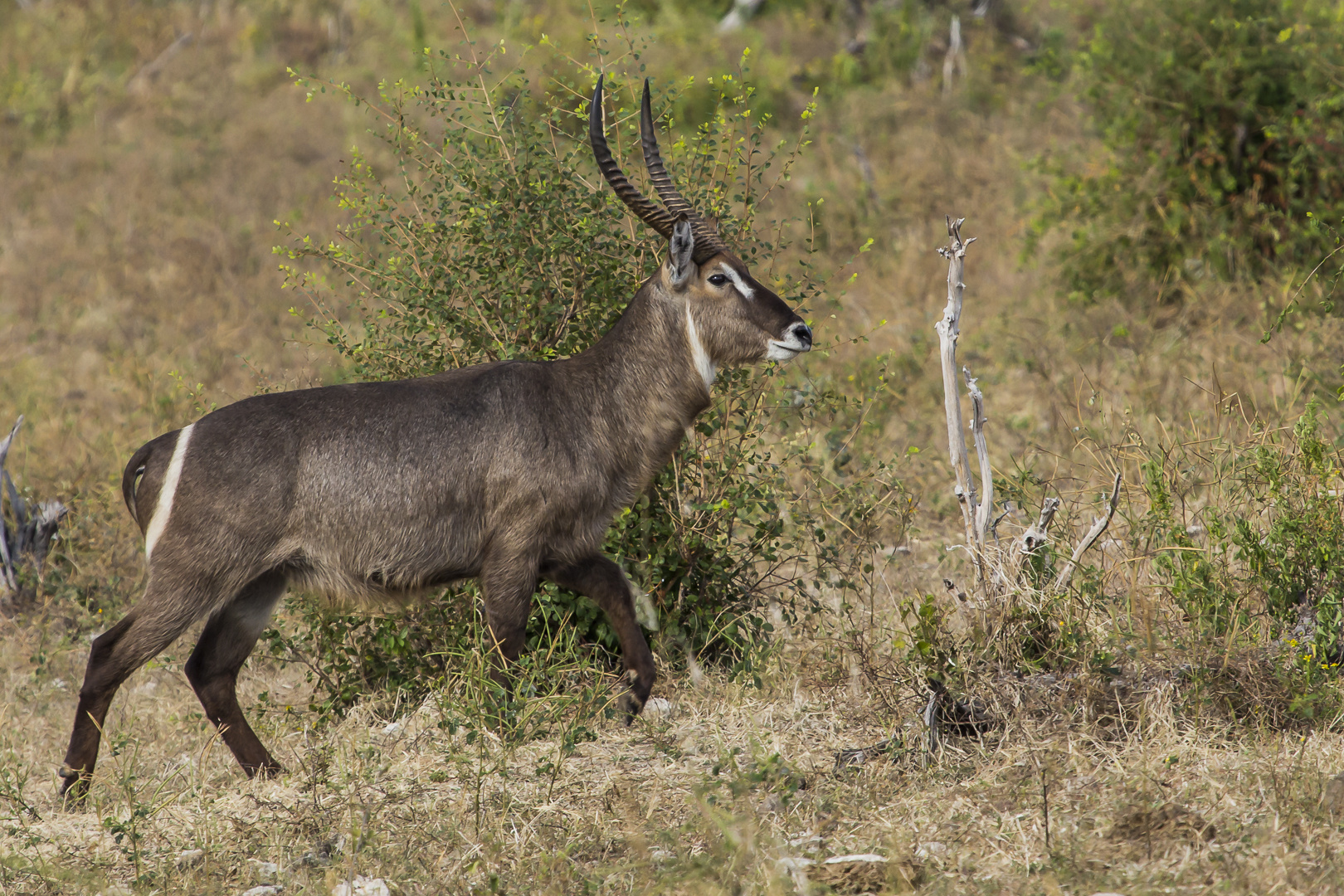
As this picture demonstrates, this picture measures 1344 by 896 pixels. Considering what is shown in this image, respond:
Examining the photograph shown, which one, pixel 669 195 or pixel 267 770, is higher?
pixel 669 195

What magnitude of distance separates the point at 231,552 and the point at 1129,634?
3.35 m

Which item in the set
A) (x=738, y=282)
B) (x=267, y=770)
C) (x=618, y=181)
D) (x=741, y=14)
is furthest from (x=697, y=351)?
(x=741, y=14)

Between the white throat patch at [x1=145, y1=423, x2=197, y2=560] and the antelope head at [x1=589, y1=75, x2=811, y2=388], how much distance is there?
6.56 ft

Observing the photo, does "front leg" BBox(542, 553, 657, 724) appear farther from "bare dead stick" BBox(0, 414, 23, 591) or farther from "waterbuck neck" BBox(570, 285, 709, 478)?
"bare dead stick" BBox(0, 414, 23, 591)

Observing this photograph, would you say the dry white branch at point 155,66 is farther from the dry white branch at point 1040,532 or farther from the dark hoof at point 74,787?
the dry white branch at point 1040,532

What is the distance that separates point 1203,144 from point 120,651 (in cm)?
861

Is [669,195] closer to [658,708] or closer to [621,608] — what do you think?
[621,608]

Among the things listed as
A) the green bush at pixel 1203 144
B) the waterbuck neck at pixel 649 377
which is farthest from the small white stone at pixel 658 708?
the green bush at pixel 1203 144

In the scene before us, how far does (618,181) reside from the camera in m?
5.39

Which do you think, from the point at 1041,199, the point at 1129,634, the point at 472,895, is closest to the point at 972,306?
the point at 1041,199

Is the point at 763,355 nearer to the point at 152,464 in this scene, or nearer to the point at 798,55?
the point at 152,464

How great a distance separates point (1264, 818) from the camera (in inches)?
153

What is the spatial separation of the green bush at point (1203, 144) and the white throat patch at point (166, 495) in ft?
24.8

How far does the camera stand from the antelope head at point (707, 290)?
5.43 metres
